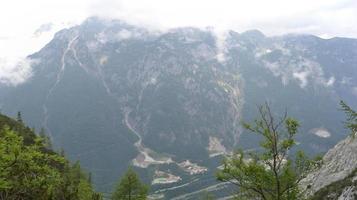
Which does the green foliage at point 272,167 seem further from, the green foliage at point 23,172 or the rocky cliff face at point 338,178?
the rocky cliff face at point 338,178

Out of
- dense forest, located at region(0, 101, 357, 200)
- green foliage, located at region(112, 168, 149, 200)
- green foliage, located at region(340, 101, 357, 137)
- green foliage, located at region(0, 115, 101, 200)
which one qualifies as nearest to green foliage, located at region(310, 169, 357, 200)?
green foliage, located at region(112, 168, 149, 200)

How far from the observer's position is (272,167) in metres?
25.8

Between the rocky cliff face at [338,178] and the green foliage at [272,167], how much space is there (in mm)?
60936

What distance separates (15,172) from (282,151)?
14.3 metres

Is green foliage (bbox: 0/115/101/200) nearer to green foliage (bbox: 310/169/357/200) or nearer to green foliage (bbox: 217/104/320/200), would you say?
green foliage (bbox: 217/104/320/200)

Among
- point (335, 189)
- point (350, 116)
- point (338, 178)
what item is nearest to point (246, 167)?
point (350, 116)

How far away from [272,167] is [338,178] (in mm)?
89275

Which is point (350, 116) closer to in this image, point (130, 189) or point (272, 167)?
point (272, 167)

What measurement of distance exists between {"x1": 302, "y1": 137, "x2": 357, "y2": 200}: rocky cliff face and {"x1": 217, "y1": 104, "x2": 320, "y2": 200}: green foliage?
200 ft

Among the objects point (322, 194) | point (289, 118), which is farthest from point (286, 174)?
point (322, 194)

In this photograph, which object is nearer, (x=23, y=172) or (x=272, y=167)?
(x=23, y=172)

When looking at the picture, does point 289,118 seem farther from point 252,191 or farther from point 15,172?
point 15,172

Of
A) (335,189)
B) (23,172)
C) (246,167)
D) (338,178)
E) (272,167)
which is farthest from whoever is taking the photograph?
(338,178)

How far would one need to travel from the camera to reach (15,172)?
23.6 m
